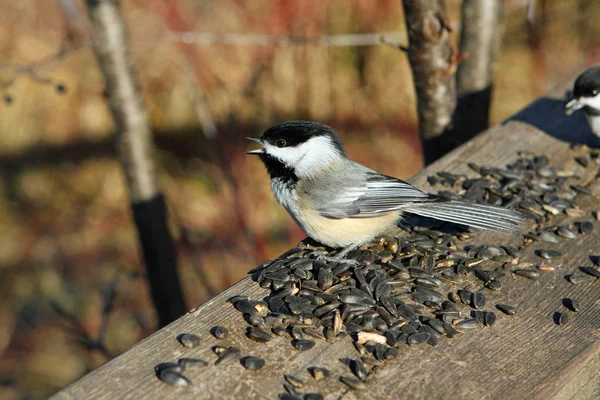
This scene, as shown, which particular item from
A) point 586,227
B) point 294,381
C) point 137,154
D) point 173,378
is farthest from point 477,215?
point 137,154

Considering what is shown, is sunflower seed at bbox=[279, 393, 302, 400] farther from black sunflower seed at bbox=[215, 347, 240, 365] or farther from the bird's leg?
the bird's leg

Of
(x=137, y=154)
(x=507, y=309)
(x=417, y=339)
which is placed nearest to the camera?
(x=417, y=339)

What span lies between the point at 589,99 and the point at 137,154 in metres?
2.33

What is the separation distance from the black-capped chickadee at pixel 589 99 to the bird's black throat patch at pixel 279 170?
60.0 inches

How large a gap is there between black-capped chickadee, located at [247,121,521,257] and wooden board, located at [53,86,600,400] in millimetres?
404

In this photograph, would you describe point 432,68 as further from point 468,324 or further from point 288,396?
point 288,396

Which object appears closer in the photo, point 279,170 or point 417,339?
point 417,339

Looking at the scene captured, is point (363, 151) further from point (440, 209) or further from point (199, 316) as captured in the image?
point (199, 316)

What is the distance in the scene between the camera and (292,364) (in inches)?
75.3

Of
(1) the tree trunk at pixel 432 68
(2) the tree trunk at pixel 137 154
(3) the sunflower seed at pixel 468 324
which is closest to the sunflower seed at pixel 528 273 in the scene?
(3) the sunflower seed at pixel 468 324

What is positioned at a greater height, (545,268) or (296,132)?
(296,132)

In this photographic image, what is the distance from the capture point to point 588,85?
10.4 feet

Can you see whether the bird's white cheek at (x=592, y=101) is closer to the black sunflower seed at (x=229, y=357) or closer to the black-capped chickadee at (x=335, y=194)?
the black-capped chickadee at (x=335, y=194)

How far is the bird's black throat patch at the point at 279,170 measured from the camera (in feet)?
8.83
